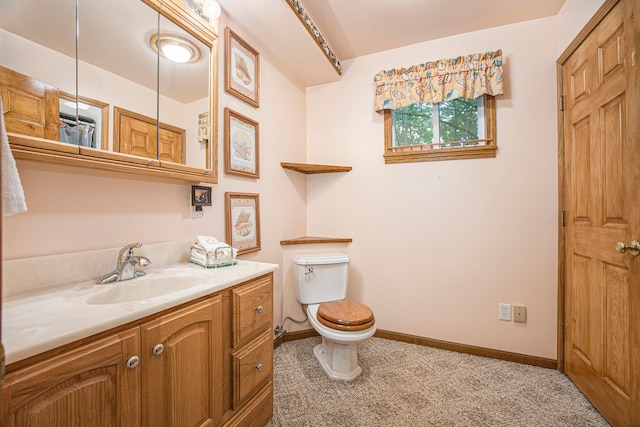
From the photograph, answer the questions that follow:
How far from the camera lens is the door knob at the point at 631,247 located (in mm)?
1237

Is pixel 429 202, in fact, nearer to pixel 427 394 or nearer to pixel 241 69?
pixel 427 394

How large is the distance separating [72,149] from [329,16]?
5.90ft

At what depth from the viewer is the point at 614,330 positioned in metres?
1.39

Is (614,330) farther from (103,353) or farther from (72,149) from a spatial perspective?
(72,149)

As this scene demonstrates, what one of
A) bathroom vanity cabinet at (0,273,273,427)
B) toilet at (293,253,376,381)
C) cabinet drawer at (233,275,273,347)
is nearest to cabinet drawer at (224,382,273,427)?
bathroom vanity cabinet at (0,273,273,427)

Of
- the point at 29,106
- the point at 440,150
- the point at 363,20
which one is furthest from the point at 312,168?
the point at 29,106

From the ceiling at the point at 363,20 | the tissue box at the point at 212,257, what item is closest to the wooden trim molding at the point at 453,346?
the tissue box at the point at 212,257

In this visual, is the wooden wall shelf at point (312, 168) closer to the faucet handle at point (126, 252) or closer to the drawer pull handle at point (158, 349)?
the faucet handle at point (126, 252)

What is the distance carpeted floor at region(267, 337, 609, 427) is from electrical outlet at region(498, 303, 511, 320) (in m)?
0.32

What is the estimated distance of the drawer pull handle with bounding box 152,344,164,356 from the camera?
90cm

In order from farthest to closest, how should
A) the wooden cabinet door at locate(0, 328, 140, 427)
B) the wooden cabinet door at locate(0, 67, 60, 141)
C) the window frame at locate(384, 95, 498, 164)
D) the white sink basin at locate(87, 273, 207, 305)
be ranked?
the window frame at locate(384, 95, 498, 164), the white sink basin at locate(87, 273, 207, 305), the wooden cabinet door at locate(0, 67, 60, 141), the wooden cabinet door at locate(0, 328, 140, 427)

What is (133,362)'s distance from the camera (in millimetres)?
839

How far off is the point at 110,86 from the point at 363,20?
5.56ft

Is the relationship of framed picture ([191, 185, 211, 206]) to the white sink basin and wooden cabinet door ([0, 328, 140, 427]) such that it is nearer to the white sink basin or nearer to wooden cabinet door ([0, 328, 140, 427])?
the white sink basin
